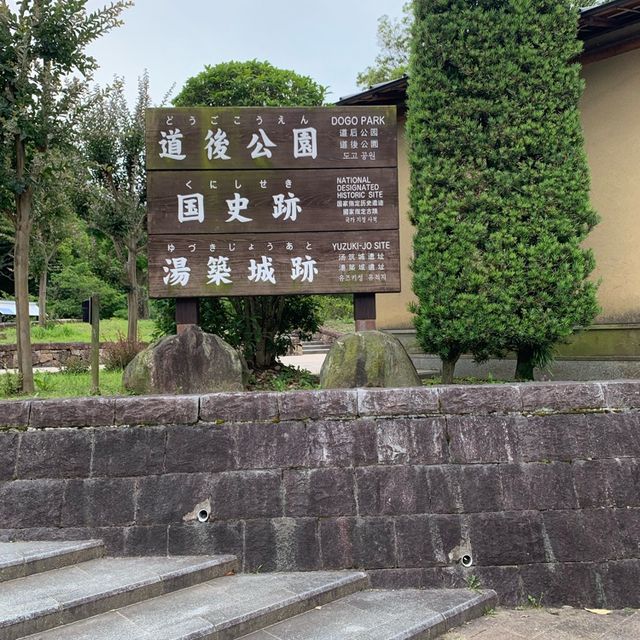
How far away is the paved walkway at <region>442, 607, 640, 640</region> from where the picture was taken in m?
3.28

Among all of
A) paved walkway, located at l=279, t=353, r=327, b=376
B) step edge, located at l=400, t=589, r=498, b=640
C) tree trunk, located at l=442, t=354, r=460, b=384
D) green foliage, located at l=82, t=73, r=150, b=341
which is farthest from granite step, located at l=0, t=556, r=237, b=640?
green foliage, located at l=82, t=73, r=150, b=341

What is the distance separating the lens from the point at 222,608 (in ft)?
10.4

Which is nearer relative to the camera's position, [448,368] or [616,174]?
[448,368]

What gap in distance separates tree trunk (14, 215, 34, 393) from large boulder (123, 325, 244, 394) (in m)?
2.06

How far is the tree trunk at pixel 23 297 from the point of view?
20.1 feet

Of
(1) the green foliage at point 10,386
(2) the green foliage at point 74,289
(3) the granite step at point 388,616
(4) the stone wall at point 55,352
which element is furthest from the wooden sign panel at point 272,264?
(2) the green foliage at point 74,289

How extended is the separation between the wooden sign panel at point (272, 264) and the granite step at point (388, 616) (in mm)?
2840

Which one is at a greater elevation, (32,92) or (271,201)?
(32,92)

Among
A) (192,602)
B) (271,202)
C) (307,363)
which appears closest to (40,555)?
(192,602)

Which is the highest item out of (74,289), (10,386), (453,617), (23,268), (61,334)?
(74,289)

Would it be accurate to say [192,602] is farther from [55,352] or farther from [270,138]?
[55,352]

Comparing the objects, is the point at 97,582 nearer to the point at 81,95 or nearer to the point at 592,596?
the point at 592,596

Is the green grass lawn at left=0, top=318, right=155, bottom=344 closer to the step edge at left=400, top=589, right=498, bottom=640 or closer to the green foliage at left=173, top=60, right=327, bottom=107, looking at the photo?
the green foliage at left=173, top=60, right=327, bottom=107

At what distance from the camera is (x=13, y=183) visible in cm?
596
